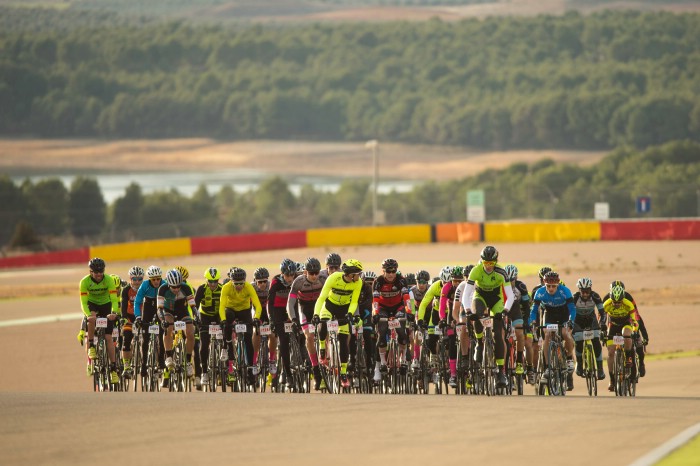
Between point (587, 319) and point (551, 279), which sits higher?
point (551, 279)

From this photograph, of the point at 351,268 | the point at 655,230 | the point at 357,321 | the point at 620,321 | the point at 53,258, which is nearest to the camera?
the point at 351,268

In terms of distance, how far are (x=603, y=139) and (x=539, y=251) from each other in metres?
73.9

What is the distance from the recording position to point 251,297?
20.6m

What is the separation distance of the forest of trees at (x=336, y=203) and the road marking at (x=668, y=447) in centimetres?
5296

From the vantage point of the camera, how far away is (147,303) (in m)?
21.4

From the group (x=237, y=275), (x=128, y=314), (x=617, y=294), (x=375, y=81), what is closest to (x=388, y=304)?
(x=237, y=275)

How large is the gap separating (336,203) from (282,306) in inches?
2899

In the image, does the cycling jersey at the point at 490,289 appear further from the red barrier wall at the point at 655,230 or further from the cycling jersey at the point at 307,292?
the red barrier wall at the point at 655,230

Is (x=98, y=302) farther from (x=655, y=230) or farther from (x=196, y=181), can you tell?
(x=196, y=181)

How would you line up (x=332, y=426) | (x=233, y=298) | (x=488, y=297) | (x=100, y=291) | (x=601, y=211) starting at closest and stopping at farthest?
(x=332, y=426)
(x=488, y=297)
(x=233, y=298)
(x=100, y=291)
(x=601, y=211)

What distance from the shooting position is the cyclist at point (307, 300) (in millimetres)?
19859

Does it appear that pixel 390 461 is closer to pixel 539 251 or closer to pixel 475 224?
pixel 539 251

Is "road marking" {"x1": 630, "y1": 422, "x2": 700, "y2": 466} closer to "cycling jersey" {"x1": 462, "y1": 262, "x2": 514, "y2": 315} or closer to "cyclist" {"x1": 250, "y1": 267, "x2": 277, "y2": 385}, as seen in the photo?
"cycling jersey" {"x1": 462, "y1": 262, "x2": 514, "y2": 315}

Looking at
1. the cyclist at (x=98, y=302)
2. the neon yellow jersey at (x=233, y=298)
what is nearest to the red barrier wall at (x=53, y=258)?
the cyclist at (x=98, y=302)
